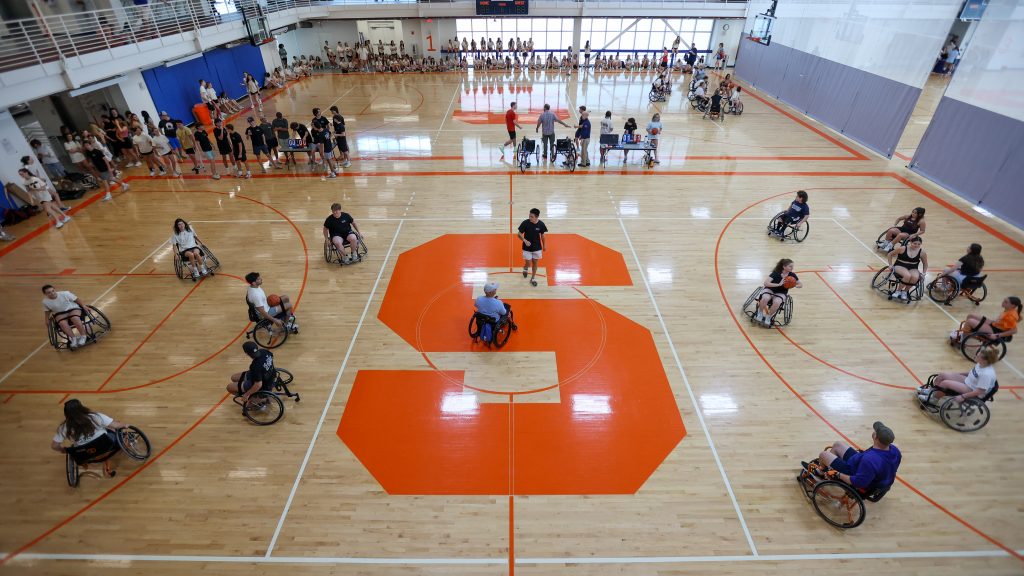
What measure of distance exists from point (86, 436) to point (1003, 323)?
12.9 meters

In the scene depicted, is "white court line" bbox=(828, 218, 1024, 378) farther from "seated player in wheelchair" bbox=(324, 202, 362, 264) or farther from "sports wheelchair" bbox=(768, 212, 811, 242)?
"seated player in wheelchair" bbox=(324, 202, 362, 264)

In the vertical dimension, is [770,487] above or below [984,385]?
below

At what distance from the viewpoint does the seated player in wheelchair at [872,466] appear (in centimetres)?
527

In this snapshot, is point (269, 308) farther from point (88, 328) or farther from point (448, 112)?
point (448, 112)

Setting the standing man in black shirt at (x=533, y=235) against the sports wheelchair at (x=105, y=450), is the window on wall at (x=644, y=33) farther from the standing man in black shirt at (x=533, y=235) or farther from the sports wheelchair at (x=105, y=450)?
the sports wheelchair at (x=105, y=450)

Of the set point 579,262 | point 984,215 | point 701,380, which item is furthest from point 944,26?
point 701,380

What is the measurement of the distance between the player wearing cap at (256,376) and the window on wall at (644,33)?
29710 mm

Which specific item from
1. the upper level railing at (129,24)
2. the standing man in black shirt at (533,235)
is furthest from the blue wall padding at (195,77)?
the standing man in black shirt at (533,235)

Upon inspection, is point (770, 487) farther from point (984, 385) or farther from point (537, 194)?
point (537, 194)

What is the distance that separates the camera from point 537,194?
13.3 m

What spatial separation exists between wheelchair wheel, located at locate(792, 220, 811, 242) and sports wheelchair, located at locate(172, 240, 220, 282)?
42.3 feet

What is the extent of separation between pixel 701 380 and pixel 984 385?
3.58 meters

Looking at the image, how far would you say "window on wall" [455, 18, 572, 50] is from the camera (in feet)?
98.2

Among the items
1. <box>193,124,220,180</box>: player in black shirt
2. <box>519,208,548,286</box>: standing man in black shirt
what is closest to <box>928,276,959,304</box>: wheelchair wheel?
<box>519,208,548,286</box>: standing man in black shirt
